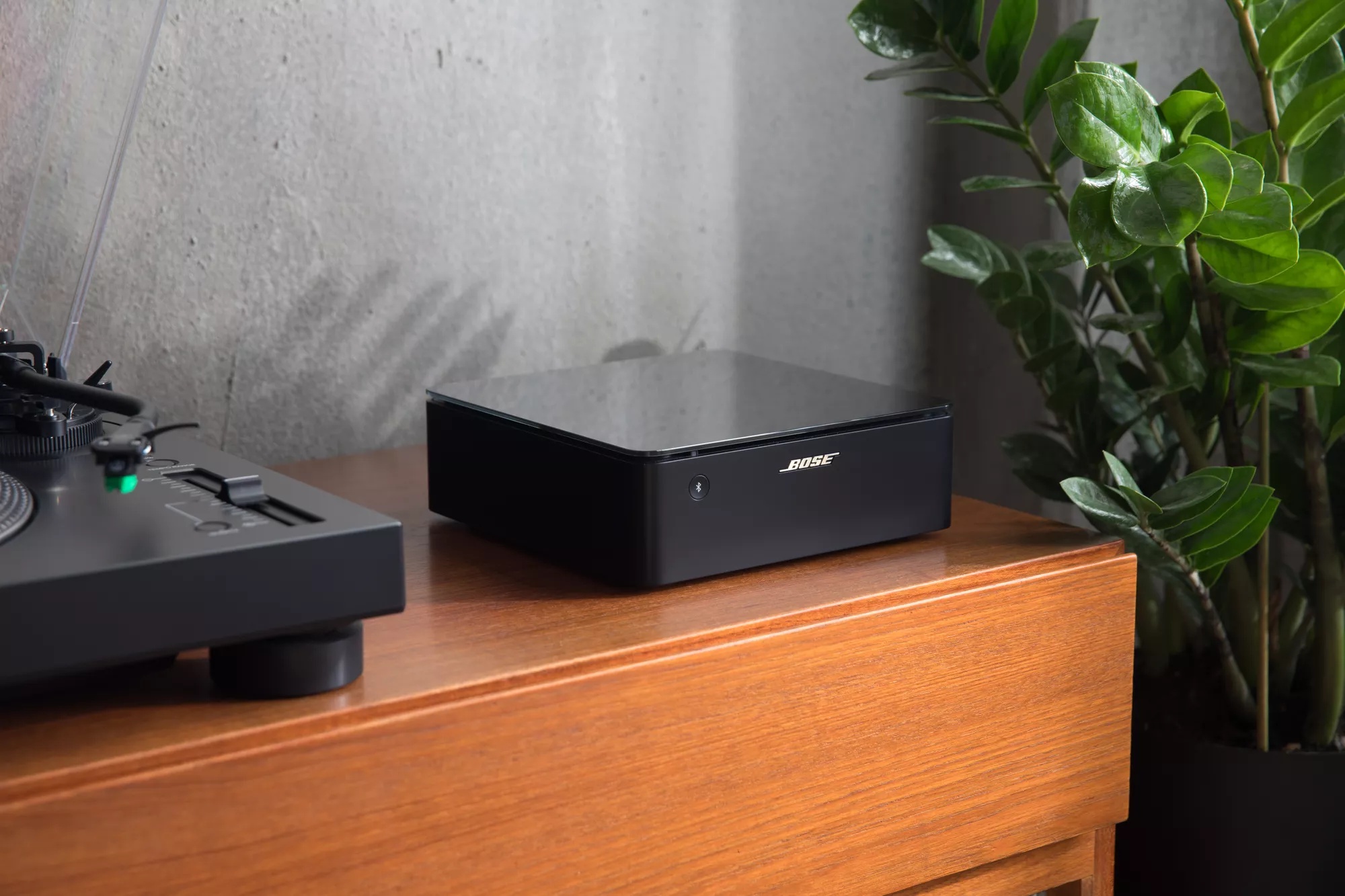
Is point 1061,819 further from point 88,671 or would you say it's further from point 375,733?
point 88,671

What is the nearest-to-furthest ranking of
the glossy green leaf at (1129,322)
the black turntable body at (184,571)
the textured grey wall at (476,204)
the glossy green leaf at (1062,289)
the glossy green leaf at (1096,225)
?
1. the black turntable body at (184,571)
2. the glossy green leaf at (1096,225)
3. the glossy green leaf at (1129,322)
4. the textured grey wall at (476,204)
5. the glossy green leaf at (1062,289)

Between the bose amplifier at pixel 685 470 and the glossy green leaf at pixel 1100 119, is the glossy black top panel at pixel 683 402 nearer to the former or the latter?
the bose amplifier at pixel 685 470

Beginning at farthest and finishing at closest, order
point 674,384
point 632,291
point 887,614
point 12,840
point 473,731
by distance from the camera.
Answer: point 632,291 < point 674,384 < point 887,614 < point 473,731 < point 12,840

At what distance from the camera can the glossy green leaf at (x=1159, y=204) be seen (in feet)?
2.64

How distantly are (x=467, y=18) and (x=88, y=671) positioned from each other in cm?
80

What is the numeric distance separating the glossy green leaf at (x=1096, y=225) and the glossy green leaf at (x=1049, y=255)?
26cm

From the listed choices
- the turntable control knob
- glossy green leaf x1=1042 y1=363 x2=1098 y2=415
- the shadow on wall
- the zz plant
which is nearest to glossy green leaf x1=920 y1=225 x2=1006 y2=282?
the zz plant

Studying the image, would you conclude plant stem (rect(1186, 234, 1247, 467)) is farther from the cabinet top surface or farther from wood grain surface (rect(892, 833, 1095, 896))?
wood grain surface (rect(892, 833, 1095, 896))

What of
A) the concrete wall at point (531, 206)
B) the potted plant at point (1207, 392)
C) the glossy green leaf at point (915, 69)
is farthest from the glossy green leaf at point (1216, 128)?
the concrete wall at point (531, 206)

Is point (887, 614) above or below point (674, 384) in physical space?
below

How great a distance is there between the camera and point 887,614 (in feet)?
2.79

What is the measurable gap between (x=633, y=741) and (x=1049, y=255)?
24.6 inches

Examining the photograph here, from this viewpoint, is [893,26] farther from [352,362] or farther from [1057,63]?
[352,362]

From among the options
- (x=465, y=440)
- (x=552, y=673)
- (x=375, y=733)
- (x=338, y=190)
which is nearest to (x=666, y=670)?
(x=552, y=673)
